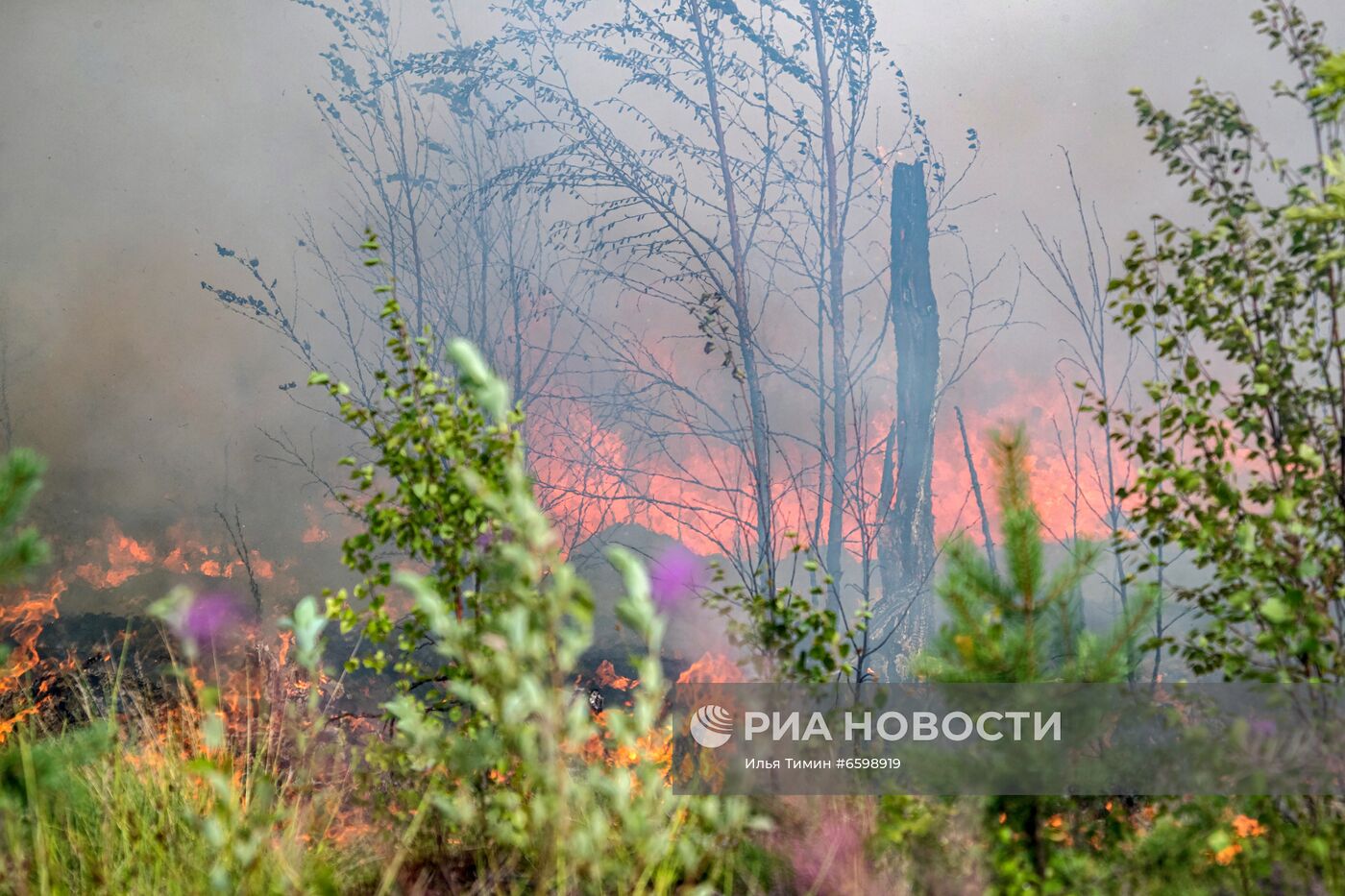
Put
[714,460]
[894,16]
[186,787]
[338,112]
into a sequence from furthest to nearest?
[338,112] → [894,16] → [714,460] → [186,787]

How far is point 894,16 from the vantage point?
5.12 m

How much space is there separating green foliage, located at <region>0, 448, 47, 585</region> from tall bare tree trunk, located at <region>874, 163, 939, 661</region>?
13.0 ft

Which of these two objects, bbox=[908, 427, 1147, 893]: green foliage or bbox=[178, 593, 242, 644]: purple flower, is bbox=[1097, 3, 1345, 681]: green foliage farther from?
bbox=[178, 593, 242, 644]: purple flower

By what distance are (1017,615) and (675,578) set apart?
2610mm

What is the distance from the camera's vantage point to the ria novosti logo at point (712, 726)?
2.53 metres

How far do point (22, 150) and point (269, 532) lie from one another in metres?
2.72

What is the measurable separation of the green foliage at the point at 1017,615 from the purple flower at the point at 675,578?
2375 mm

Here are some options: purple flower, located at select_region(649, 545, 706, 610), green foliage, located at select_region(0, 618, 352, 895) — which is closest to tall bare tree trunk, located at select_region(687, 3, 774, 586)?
purple flower, located at select_region(649, 545, 706, 610)

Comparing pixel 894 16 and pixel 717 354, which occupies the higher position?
pixel 894 16

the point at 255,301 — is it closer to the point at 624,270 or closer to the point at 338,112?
the point at 338,112

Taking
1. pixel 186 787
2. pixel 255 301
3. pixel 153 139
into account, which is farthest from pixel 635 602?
pixel 153 139

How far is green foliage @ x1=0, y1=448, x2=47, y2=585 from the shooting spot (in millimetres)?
1558

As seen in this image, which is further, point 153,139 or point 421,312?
point 153,139

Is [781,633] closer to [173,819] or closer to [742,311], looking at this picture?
[173,819]
